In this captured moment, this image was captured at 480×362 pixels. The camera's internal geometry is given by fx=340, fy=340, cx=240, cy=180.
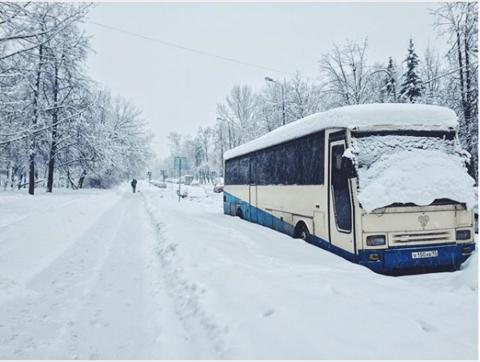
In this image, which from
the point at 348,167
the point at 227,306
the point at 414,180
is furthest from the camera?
the point at 348,167

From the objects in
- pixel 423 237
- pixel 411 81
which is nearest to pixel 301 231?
pixel 423 237

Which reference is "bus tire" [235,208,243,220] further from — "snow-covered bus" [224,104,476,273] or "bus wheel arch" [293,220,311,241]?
"snow-covered bus" [224,104,476,273]

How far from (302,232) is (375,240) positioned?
2.79m

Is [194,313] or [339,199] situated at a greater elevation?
[339,199]

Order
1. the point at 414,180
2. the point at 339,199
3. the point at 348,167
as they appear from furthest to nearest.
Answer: the point at 339,199, the point at 348,167, the point at 414,180

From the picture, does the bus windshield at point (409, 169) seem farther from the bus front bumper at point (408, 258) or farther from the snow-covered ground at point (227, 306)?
the snow-covered ground at point (227, 306)

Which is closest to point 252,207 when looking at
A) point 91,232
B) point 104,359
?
point 91,232

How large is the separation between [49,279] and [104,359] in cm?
332

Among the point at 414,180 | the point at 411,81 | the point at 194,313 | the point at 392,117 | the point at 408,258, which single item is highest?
the point at 411,81

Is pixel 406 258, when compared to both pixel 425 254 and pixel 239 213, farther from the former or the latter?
pixel 239 213

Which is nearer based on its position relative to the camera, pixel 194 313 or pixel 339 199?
pixel 194 313

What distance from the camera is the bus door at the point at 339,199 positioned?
20.7 feet

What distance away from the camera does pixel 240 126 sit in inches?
1955

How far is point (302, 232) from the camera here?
28.4ft
